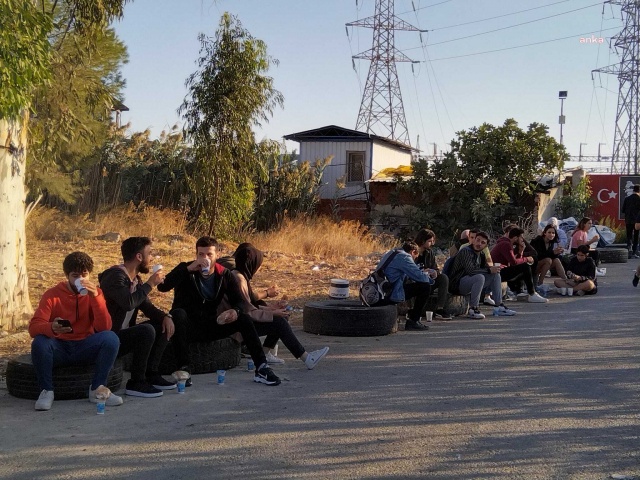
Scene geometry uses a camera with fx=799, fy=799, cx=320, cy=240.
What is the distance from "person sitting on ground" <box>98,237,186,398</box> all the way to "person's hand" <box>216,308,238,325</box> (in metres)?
0.49

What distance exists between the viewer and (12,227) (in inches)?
390

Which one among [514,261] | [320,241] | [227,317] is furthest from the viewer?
[320,241]

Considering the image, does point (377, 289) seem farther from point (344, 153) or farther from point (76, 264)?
point (344, 153)

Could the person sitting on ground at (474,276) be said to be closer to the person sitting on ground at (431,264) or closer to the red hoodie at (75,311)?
the person sitting on ground at (431,264)

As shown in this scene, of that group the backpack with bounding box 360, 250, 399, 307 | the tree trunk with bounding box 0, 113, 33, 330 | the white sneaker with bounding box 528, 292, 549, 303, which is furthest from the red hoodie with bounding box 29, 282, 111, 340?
the white sneaker with bounding box 528, 292, 549, 303

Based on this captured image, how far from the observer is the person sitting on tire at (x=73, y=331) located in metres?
6.70

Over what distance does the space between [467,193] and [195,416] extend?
20542 millimetres

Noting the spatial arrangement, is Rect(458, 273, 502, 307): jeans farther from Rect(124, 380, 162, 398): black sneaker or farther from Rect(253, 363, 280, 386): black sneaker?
Rect(124, 380, 162, 398): black sneaker

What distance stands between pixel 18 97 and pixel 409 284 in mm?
5985

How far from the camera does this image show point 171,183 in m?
25.0

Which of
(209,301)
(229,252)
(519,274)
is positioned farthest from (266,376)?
(229,252)

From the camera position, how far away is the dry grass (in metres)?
20.8

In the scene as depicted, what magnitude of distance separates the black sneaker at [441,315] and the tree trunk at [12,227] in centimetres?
593

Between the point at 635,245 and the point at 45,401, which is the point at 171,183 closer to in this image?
the point at 635,245
